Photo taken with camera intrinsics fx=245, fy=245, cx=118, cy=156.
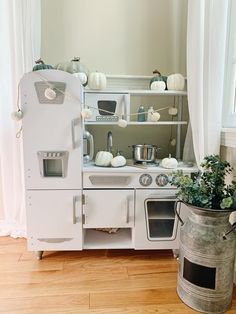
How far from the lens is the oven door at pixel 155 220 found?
5.68 feet

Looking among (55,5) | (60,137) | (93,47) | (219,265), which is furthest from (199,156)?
(55,5)

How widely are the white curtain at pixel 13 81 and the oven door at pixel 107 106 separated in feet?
1.80

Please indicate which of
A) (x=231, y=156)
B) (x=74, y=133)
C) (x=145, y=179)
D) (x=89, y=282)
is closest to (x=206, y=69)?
(x=231, y=156)

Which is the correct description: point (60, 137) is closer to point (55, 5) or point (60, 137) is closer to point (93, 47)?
point (93, 47)

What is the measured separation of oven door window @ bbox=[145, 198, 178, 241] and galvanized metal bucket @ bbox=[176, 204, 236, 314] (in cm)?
42

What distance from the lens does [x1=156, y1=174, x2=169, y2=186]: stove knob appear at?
172 centimetres

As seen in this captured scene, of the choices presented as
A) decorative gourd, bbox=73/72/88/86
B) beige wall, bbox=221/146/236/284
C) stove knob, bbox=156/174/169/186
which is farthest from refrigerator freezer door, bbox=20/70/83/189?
beige wall, bbox=221/146/236/284

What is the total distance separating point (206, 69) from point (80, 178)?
1099 mm

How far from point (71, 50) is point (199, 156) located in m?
1.39

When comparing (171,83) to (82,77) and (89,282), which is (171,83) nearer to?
(82,77)

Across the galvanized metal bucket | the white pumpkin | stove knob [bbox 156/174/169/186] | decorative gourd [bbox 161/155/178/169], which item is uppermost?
the white pumpkin

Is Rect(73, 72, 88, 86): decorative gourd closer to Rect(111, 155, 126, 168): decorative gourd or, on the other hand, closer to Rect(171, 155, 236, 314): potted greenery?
Rect(111, 155, 126, 168): decorative gourd

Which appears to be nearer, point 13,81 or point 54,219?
point 54,219

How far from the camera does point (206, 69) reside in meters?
1.58
